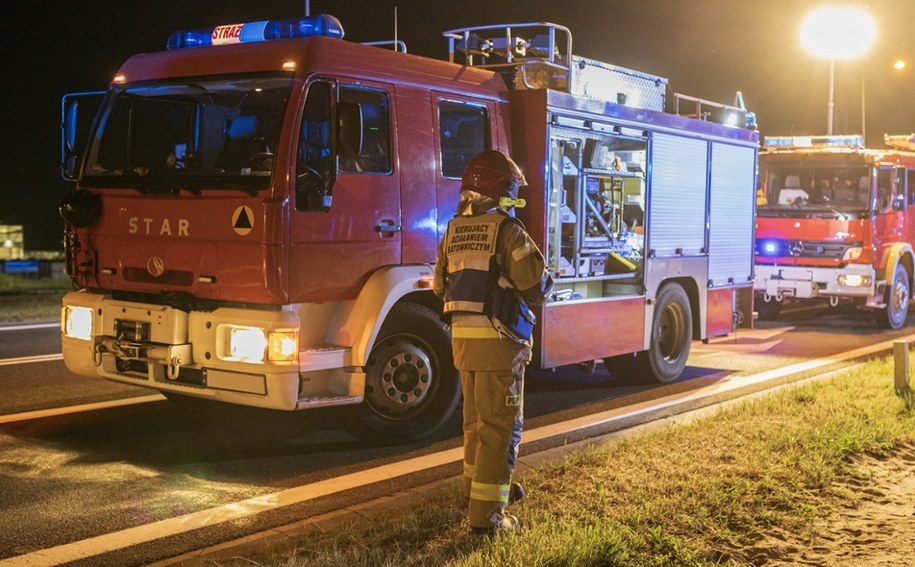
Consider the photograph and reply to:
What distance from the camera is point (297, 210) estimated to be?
20.8 ft

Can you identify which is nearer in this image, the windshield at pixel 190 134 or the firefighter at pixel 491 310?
the firefighter at pixel 491 310

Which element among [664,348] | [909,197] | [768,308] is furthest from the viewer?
[768,308]

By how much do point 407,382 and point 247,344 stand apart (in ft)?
4.40

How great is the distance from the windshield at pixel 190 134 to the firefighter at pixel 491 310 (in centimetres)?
182

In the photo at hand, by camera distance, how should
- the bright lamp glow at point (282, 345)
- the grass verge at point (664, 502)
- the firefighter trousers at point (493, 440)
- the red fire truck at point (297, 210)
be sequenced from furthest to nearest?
1. the red fire truck at point (297, 210)
2. the bright lamp glow at point (282, 345)
3. the firefighter trousers at point (493, 440)
4. the grass verge at point (664, 502)

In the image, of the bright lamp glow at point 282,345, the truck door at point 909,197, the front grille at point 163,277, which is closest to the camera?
the bright lamp glow at point 282,345

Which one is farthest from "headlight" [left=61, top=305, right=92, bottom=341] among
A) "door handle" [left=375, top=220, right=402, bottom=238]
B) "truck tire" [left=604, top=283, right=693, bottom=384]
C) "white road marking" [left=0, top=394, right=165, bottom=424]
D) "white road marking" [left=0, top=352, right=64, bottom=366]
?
"truck tire" [left=604, top=283, right=693, bottom=384]

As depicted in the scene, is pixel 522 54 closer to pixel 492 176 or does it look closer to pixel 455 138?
pixel 455 138

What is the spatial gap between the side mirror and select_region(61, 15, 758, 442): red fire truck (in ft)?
0.06

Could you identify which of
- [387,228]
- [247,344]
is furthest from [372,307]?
[247,344]

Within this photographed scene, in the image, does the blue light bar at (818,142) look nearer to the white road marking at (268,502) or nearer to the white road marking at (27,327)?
the white road marking at (268,502)

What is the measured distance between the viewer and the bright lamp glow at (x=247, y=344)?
6238 mm

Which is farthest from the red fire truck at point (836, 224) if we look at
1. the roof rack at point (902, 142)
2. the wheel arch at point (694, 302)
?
the wheel arch at point (694, 302)

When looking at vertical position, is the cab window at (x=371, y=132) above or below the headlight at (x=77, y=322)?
above
